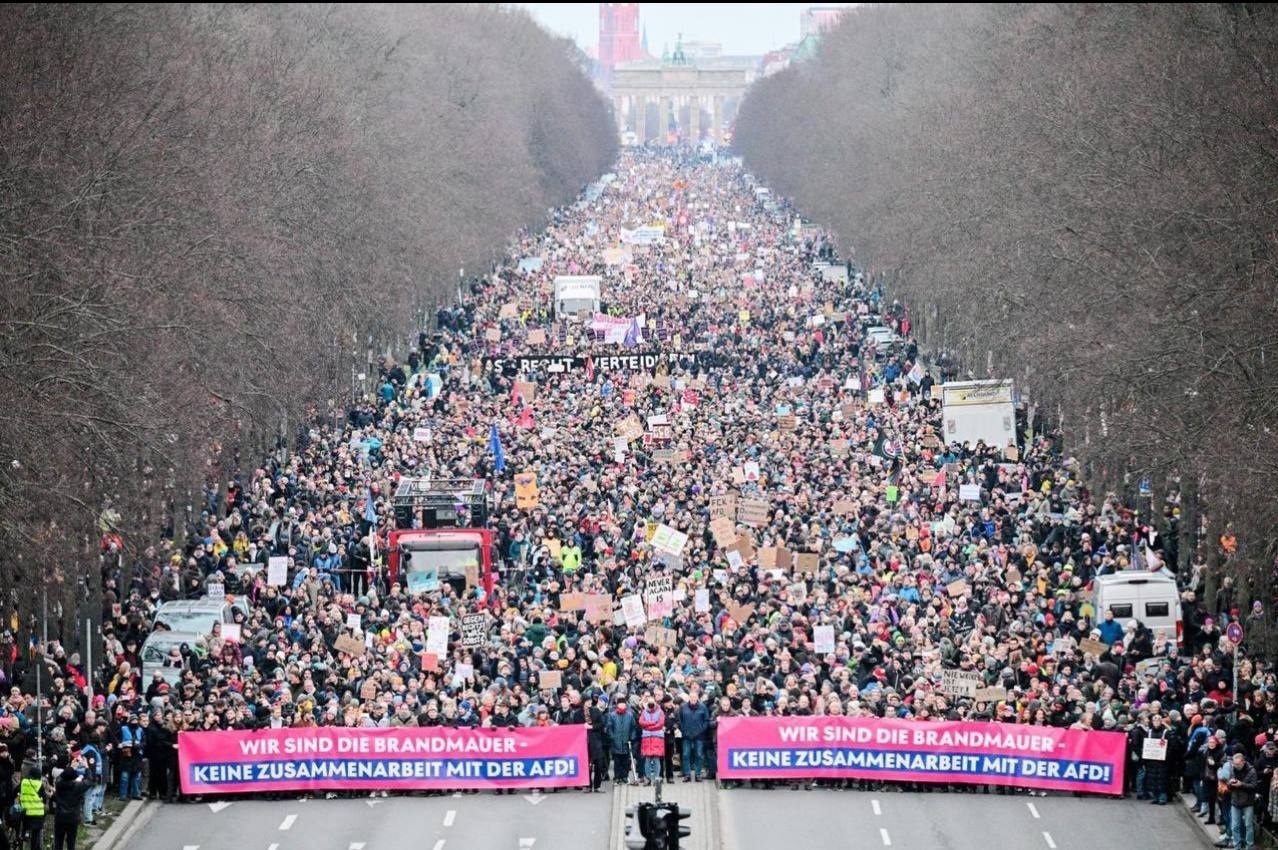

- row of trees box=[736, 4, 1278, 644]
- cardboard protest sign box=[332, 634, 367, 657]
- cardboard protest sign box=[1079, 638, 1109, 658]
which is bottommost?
cardboard protest sign box=[1079, 638, 1109, 658]

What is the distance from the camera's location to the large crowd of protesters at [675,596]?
108ft

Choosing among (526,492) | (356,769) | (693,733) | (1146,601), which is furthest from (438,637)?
(1146,601)

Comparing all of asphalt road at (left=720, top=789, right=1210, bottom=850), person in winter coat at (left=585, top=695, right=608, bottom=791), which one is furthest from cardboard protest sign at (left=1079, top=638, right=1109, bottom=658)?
person in winter coat at (left=585, top=695, right=608, bottom=791)

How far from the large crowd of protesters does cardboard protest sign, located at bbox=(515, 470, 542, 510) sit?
149mm

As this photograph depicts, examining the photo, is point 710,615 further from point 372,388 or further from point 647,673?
point 372,388

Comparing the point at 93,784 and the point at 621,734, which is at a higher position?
the point at 621,734

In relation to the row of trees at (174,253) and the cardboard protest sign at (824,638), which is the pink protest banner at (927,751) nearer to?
the cardboard protest sign at (824,638)

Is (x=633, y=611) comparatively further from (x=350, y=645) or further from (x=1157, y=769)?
(x=1157, y=769)

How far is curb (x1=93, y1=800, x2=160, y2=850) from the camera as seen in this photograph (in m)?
30.8

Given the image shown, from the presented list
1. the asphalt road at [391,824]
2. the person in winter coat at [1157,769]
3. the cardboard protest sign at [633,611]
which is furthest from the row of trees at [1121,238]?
the asphalt road at [391,824]

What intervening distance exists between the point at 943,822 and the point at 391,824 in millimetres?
6464

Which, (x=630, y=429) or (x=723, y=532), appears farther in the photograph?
(x=630, y=429)

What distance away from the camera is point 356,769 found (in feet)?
107

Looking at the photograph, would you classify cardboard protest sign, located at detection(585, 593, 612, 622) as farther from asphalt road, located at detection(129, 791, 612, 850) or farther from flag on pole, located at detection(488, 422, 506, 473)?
flag on pole, located at detection(488, 422, 506, 473)
